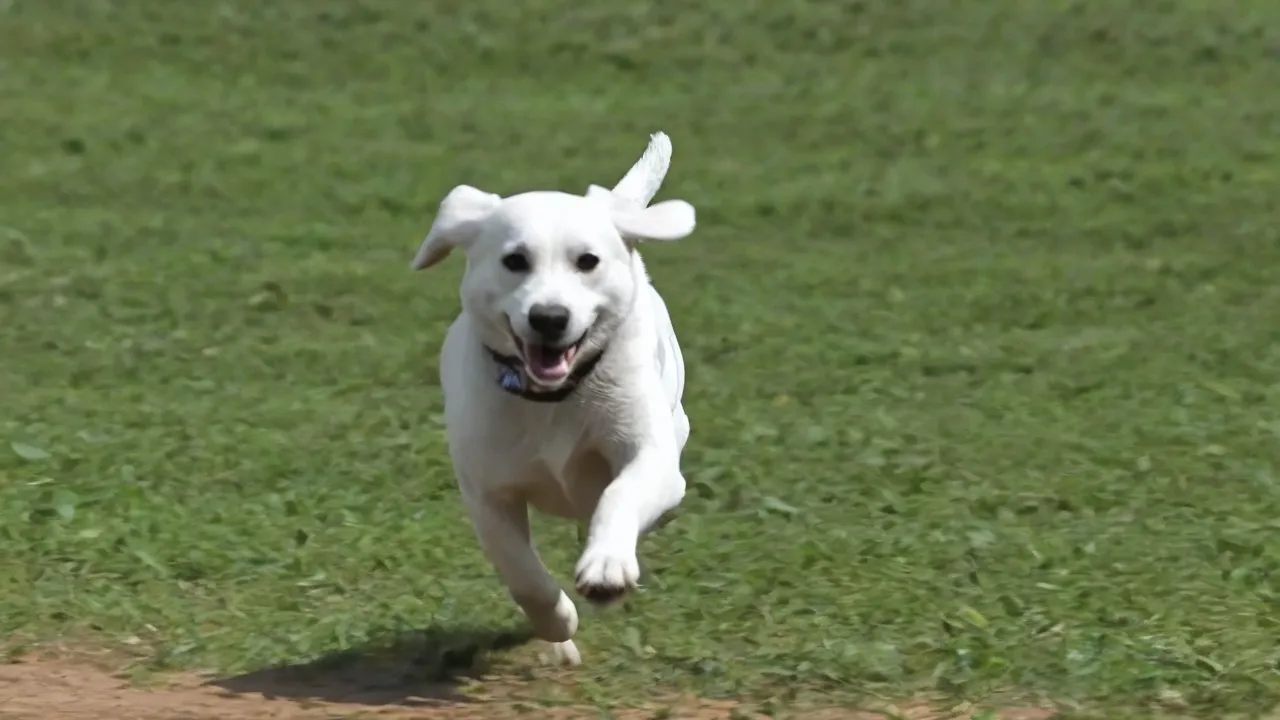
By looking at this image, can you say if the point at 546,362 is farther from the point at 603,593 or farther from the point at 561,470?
the point at 603,593

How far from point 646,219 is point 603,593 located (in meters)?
1.15

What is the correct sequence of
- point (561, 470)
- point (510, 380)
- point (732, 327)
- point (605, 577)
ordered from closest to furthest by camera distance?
1. point (605, 577)
2. point (510, 380)
3. point (561, 470)
4. point (732, 327)

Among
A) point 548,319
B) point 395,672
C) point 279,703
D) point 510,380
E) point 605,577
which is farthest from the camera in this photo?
point 395,672

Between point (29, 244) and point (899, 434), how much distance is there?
6869mm

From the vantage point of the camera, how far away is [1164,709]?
225 inches

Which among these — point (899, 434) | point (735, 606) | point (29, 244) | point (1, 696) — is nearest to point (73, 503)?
point (1, 696)

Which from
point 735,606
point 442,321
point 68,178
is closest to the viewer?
point 735,606

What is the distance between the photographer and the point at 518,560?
19.4ft

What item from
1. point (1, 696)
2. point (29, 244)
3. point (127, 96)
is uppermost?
point (127, 96)

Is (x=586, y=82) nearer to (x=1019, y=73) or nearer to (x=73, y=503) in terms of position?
(x=1019, y=73)

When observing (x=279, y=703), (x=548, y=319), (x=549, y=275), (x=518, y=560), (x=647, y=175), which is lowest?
(x=279, y=703)

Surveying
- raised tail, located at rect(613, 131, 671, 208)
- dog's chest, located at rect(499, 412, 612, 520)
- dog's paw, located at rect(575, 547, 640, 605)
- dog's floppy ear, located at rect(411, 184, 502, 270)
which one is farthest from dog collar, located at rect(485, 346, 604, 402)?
raised tail, located at rect(613, 131, 671, 208)

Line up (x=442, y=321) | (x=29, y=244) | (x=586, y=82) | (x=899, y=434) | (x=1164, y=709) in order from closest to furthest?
(x=1164, y=709) < (x=899, y=434) < (x=442, y=321) < (x=29, y=244) < (x=586, y=82)

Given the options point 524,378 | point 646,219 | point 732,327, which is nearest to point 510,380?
point 524,378
